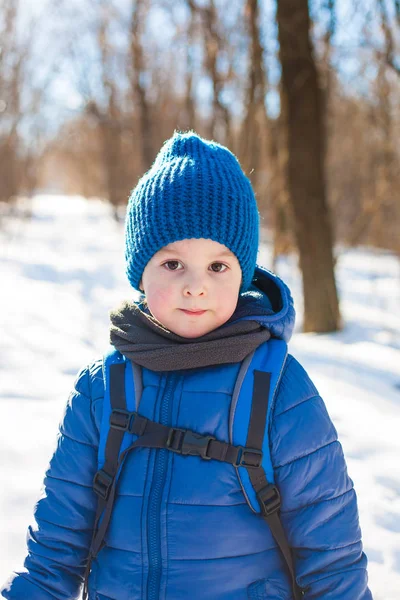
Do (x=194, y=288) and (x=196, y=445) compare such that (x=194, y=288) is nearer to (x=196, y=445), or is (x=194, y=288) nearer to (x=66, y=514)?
(x=196, y=445)

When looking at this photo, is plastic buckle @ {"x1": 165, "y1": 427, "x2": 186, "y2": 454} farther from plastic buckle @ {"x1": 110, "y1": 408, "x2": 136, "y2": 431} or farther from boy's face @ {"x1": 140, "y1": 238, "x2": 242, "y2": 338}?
boy's face @ {"x1": 140, "y1": 238, "x2": 242, "y2": 338}

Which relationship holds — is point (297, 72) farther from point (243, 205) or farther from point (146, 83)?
point (146, 83)

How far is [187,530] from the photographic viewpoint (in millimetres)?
1363

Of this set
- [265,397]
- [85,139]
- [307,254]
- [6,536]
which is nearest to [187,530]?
[265,397]

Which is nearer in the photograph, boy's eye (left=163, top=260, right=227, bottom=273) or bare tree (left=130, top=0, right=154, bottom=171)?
boy's eye (left=163, top=260, right=227, bottom=273)

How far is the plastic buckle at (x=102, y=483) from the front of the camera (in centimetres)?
144

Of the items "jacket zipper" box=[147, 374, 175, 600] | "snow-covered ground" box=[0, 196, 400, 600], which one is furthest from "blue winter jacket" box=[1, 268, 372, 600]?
"snow-covered ground" box=[0, 196, 400, 600]

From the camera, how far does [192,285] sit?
144 centimetres

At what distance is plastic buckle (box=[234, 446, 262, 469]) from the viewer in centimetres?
138

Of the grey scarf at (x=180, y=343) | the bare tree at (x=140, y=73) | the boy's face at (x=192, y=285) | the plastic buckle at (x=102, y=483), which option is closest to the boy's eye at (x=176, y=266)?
the boy's face at (x=192, y=285)

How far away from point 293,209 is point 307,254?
→ 0.43 metres

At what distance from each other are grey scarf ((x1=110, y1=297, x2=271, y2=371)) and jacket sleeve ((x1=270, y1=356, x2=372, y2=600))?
→ 0.50ft

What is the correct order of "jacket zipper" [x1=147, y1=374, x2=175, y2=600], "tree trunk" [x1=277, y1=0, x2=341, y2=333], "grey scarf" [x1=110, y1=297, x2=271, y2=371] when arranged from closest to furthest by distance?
"jacket zipper" [x1=147, y1=374, x2=175, y2=600] < "grey scarf" [x1=110, y1=297, x2=271, y2=371] < "tree trunk" [x1=277, y1=0, x2=341, y2=333]

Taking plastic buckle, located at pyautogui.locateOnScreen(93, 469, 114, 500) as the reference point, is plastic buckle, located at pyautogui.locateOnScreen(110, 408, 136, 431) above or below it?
above
